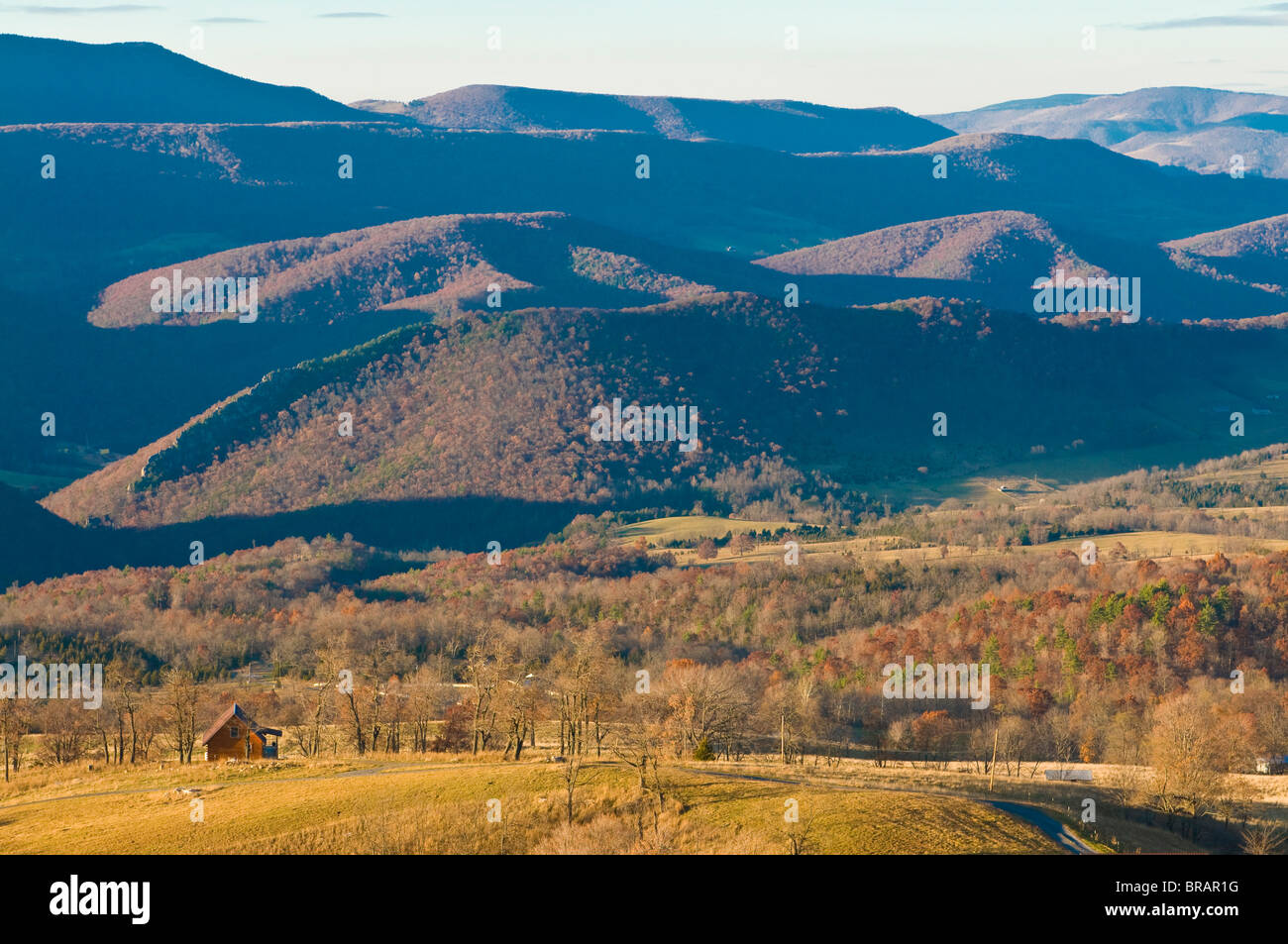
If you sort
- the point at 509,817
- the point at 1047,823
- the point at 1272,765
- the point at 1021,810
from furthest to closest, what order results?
the point at 1272,765
the point at 1021,810
the point at 1047,823
the point at 509,817

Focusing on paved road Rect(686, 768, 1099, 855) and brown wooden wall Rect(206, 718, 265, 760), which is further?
brown wooden wall Rect(206, 718, 265, 760)

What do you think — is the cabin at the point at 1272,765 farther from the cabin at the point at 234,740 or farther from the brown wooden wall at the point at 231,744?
the brown wooden wall at the point at 231,744

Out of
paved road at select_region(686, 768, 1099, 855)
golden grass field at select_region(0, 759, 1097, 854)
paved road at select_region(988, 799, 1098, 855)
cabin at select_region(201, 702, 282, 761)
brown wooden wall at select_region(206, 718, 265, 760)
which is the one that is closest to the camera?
golden grass field at select_region(0, 759, 1097, 854)

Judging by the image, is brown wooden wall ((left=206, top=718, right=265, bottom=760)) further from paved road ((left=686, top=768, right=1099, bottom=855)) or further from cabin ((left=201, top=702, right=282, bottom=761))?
paved road ((left=686, top=768, right=1099, bottom=855))

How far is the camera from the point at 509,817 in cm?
6512

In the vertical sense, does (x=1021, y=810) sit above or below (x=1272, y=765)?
above

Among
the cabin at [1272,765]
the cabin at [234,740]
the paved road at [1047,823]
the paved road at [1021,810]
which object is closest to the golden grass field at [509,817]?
the paved road at [1021,810]

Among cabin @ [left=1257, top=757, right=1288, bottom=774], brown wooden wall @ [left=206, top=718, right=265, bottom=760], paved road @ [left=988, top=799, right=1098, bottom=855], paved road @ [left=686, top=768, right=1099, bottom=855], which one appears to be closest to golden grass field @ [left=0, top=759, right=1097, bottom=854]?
paved road @ [left=686, top=768, right=1099, bottom=855]

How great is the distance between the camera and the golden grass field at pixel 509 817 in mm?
60688

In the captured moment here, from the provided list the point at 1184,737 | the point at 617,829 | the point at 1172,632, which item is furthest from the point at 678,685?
the point at 1172,632

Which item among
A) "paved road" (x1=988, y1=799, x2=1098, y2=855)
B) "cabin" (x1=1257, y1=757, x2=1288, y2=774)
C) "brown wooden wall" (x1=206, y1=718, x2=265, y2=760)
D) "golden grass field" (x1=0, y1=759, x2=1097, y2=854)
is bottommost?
"cabin" (x1=1257, y1=757, x2=1288, y2=774)

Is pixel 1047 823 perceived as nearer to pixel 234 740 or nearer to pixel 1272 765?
pixel 234 740

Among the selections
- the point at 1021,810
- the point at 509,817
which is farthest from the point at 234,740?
the point at 1021,810

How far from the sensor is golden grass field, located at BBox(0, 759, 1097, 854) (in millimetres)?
60688
